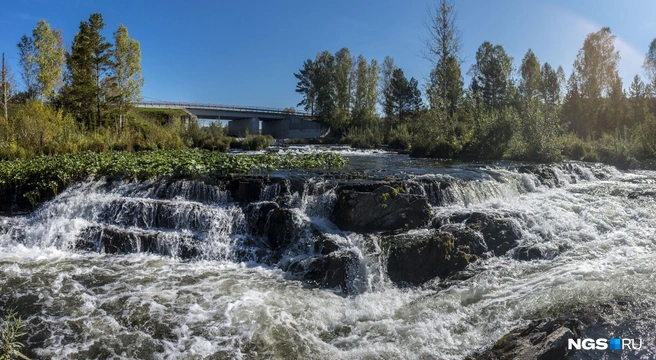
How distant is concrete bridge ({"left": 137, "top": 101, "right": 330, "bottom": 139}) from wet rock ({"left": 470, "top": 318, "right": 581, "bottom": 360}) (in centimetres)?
5507

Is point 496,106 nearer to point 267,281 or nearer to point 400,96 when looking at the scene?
point 400,96

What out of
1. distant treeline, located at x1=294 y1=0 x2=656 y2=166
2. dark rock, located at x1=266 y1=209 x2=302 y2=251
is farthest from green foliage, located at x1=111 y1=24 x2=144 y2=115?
dark rock, located at x1=266 y1=209 x2=302 y2=251

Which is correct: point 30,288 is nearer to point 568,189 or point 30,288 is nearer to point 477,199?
point 477,199

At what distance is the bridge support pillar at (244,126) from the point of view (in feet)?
207

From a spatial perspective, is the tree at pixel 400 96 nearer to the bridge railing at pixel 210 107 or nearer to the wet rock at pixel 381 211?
the bridge railing at pixel 210 107

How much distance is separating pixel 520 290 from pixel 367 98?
173ft

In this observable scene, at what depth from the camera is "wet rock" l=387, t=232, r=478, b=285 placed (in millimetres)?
6660

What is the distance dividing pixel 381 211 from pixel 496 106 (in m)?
40.2

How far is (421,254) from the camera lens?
686cm

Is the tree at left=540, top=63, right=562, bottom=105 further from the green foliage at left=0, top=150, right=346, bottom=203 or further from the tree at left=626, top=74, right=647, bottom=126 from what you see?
the green foliage at left=0, top=150, right=346, bottom=203

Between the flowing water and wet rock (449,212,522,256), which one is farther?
wet rock (449,212,522,256)

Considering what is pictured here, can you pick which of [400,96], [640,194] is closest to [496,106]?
[400,96]

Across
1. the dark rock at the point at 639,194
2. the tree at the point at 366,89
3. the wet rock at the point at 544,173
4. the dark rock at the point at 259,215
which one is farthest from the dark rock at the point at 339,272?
the tree at the point at 366,89

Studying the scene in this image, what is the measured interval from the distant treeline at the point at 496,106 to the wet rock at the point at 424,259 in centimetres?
1326
